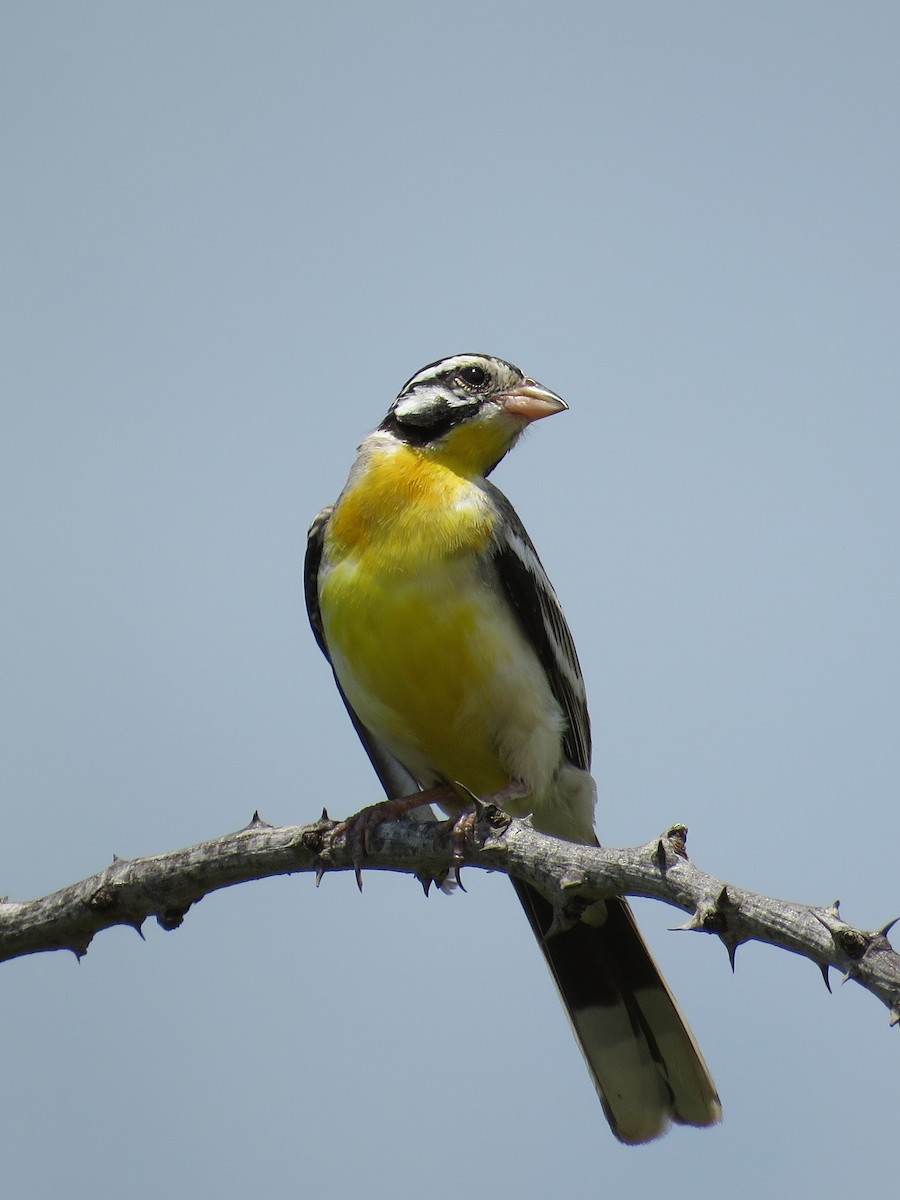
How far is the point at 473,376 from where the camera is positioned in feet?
26.2

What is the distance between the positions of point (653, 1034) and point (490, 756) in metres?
1.68

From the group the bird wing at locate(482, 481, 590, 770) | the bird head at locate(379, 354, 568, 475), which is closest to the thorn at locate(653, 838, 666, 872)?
the bird wing at locate(482, 481, 590, 770)

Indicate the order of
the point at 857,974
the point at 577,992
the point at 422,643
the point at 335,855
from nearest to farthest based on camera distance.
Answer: the point at 857,974
the point at 335,855
the point at 422,643
the point at 577,992

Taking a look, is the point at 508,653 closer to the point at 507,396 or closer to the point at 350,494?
the point at 350,494

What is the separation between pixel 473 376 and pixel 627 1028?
13.0 ft

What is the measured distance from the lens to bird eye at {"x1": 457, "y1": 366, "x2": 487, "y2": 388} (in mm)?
7984

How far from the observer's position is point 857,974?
11.1 ft

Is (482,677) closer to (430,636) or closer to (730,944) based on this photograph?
(430,636)

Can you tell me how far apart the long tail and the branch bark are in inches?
47.2

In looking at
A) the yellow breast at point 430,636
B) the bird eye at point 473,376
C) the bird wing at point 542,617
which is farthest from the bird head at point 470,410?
the yellow breast at point 430,636

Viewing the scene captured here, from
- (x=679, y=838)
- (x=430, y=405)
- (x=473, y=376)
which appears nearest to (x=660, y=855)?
(x=679, y=838)

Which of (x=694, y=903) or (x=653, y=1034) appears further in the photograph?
(x=653, y=1034)

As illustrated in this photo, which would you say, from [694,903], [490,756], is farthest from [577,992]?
[694,903]

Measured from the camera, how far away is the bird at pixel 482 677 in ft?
21.7
